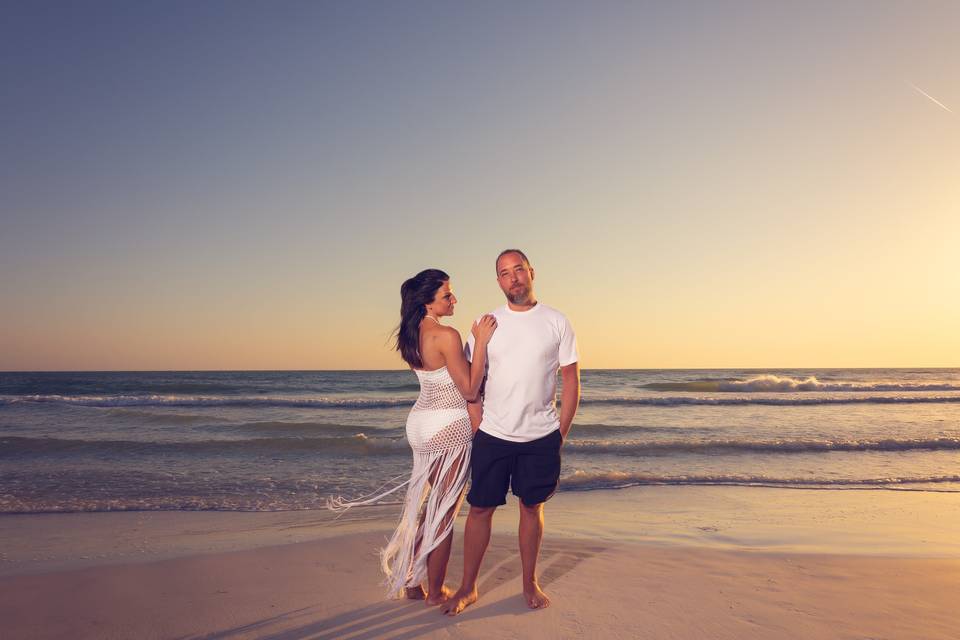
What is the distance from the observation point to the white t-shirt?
337cm

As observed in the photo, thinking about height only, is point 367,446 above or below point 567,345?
below

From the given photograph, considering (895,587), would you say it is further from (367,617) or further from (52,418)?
(52,418)

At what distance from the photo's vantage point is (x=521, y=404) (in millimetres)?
3369

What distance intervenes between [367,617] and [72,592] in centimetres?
208

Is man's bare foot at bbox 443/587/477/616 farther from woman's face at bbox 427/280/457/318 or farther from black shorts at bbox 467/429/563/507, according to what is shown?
woman's face at bbox 427/280/457/318

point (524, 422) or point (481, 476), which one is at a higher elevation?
point (524, 422)

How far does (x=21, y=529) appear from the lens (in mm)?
5777

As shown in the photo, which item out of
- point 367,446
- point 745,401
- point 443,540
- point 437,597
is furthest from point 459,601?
point 745,401

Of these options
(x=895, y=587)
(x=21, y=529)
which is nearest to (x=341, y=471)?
(x=21, y=529)

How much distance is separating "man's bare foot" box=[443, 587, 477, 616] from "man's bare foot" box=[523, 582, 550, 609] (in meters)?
0.32

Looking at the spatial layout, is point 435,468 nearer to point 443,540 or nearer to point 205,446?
point 443,540

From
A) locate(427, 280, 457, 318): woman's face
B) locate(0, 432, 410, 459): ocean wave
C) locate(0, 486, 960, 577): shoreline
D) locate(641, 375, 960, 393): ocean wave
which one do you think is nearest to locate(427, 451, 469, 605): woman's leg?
locate(427, 280, 457, 318): woman's face

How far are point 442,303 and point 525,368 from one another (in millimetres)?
672

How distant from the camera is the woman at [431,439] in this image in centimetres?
362
